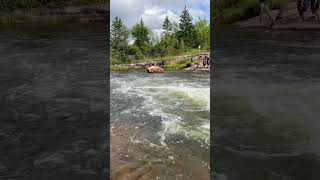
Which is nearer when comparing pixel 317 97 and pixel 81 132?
pixel 81 132

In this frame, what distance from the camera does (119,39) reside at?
2338 cm

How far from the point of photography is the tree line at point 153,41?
22219 millimetres

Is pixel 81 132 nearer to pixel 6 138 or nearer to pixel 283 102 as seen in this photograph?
pixel 6 138

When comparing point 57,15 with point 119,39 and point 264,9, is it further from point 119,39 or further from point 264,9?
point 264,9

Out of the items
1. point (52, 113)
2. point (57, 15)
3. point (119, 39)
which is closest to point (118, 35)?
point (119, 39)

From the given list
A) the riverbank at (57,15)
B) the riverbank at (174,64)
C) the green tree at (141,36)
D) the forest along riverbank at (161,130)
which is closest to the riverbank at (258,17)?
the green tree at (141,36)

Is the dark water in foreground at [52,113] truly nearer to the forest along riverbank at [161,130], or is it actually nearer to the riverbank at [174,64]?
the forest along riverbank at [161,130]

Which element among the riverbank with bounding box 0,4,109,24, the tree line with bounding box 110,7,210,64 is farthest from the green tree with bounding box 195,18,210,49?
the riverbank with bounding box 0,4,109,24

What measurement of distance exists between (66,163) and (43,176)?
593mm

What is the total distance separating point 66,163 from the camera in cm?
757

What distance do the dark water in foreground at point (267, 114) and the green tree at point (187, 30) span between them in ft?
8.07

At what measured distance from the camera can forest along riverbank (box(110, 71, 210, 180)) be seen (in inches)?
283

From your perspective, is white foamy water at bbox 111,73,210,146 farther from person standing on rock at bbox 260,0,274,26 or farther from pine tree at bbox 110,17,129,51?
person standing on rock at bbox 260,0,274,26

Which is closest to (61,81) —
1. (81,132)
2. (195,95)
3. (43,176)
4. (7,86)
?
(7,86)
